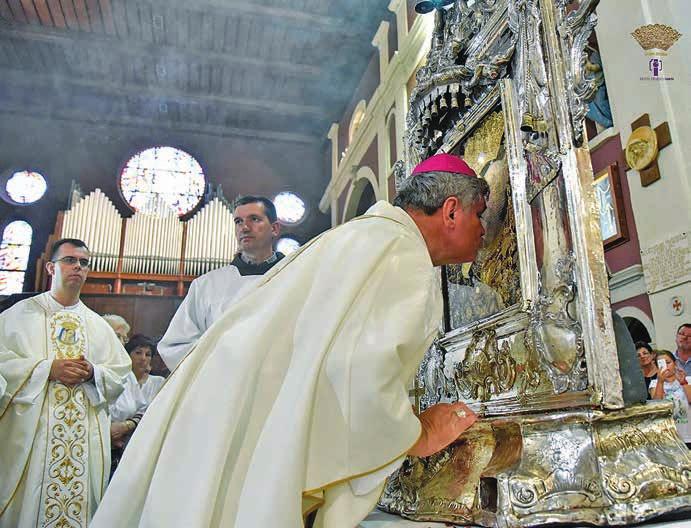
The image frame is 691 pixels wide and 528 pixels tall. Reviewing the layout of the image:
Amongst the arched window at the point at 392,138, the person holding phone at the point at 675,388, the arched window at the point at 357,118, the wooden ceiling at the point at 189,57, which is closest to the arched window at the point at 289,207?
the wooden ceiling at the point at 189,57

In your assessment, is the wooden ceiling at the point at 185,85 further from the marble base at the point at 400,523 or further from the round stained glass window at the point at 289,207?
the marble base at the point at 400,523

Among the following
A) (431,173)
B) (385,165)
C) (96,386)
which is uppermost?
(385,165)

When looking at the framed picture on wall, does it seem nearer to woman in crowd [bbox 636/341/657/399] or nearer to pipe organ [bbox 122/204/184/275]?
woman in crowd [bbox 636/341/657/399]

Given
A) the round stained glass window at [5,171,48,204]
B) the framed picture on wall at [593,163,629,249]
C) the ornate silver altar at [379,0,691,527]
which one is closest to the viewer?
the ornate silver altar at [379,0,691,527]

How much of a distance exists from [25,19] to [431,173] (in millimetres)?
8380

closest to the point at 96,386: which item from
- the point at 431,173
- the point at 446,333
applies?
the point at 446,333

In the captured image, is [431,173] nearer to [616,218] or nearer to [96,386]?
[96,386]

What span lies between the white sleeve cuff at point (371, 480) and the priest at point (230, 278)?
6.10 ft

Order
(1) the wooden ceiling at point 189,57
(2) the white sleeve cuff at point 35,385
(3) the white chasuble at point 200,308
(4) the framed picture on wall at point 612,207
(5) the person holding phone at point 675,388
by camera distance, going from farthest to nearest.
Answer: (1) the wooden ceiling at point 189,57
(4) the framed picture on wall at point 612,207
(2) the white sleeve cuff at point 35,385
(3) the white chasuble at point 200,308
(5) the person holding phone at point 675,388

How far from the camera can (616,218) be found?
5363mm

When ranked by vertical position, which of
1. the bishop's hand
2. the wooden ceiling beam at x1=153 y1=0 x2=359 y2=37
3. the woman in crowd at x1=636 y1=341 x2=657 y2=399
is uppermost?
the wooden ceiling beam at x1=153 y1=0 x2=359 y2=37

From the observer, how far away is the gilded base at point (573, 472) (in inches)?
47.3

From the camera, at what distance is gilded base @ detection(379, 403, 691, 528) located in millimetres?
1200

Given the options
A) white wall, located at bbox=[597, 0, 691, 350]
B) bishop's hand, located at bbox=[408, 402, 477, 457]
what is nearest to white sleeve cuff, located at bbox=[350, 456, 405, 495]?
bishop's hand, located at bbox=[408, 402, 477, 457]
